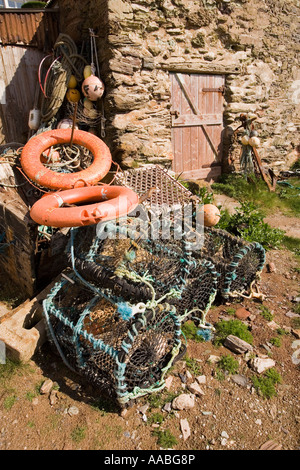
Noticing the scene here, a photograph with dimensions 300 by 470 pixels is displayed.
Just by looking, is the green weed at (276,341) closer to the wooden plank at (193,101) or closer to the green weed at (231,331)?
the green weed at (231,331)

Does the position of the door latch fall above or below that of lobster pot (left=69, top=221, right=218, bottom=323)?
above

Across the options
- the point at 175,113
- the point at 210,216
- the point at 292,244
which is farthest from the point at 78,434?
the point at 175,113

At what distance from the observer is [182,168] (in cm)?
600

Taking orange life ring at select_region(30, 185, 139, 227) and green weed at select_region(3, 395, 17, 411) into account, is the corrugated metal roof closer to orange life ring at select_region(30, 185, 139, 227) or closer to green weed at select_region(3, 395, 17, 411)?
orange life ring at select_region(30, 185, 139, 227)

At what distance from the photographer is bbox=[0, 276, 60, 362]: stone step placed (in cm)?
246

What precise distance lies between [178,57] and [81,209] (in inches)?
163

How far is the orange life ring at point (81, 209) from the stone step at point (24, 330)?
845mm

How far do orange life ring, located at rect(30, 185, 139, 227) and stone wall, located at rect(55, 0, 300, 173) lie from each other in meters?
2.29

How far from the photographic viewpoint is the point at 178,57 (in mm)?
5211

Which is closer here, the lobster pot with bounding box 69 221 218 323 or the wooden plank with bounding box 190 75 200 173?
the lobster pot with bounding box 69 221 218 323

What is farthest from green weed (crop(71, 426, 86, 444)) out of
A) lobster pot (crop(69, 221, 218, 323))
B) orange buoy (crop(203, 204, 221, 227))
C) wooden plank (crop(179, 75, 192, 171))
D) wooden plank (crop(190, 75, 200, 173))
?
wooden plank (crop(190, 75, 200, 173))

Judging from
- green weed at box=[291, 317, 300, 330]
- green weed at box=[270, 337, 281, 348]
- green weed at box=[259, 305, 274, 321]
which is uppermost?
green weed at box=[270, 337, 281, 348]

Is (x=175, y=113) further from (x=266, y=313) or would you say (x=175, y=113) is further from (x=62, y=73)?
(x=266, y=313)

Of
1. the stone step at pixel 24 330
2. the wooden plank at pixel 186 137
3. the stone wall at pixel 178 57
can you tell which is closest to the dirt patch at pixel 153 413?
the stone step at pixel 24 330
